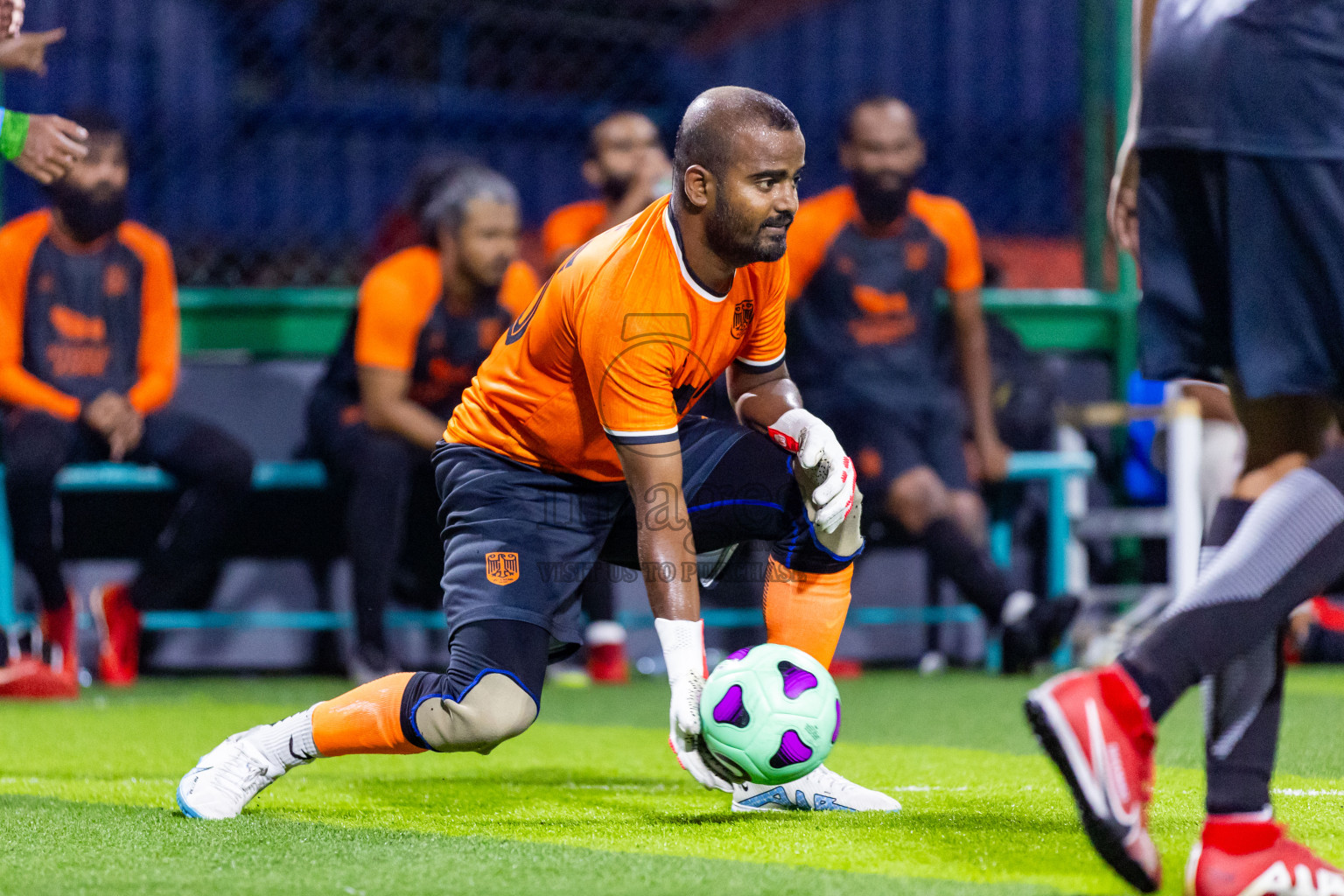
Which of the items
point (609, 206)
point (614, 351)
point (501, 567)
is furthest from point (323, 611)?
point (614, 351)

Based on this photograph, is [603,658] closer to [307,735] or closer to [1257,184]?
[307,735]

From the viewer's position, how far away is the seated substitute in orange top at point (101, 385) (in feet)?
19.0

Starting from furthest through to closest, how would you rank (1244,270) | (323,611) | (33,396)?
(323,611) → (33,396) → (1244,270)

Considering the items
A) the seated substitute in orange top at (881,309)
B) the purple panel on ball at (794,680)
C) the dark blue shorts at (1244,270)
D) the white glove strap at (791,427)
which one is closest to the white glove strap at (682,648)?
the purple panel on ball at (794,680)

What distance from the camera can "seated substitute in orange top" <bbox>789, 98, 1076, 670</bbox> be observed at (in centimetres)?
619

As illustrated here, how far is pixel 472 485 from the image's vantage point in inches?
124

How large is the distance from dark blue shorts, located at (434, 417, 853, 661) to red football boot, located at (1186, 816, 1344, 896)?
112cm

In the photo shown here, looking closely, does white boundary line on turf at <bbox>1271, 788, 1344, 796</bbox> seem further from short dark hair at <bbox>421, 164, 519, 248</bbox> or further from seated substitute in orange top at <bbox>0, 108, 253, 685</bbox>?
seated substitute in orange top at <bbox>0, 108, 253, 685</bbox>

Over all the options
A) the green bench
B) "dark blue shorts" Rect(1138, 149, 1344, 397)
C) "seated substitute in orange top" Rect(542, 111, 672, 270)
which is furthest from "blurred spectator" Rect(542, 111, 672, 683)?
"dark blue shorts" Rect(1138, 149, 1344, 397)

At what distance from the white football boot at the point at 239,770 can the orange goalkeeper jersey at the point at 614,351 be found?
700 mm

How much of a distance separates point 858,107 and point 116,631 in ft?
11.7

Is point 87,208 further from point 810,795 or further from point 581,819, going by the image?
point 810,795

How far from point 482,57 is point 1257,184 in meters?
6.34

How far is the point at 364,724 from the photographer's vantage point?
2.96 m
